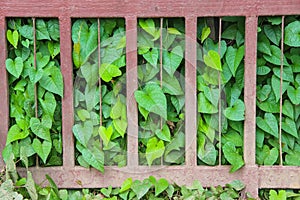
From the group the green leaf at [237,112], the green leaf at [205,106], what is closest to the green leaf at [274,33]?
the green leaf at [237,112]

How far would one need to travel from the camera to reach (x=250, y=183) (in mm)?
3068

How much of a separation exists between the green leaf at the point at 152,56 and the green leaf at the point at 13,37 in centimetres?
67

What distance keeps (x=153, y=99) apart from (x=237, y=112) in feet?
1.49

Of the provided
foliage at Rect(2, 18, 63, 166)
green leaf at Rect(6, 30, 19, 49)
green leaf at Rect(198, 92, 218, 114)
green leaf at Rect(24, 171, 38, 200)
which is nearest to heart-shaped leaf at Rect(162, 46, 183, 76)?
green leaf at Rect(198, 92, 218, 114)

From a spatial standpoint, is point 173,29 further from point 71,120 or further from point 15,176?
point 15,176

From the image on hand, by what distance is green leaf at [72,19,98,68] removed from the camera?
298 centimetres

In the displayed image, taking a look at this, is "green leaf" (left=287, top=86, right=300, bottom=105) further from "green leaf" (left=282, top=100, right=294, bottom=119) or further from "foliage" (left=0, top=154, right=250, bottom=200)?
"foliage" (left=0, top=154, right=250, bottom=200)

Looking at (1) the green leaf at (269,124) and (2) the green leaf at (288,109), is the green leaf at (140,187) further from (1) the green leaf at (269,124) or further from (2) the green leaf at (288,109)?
(2) the green leaf at (288,109)

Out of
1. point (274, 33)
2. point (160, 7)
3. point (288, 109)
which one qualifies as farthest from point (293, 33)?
point (160, 7)

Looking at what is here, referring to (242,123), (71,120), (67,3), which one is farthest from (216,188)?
(67,3)

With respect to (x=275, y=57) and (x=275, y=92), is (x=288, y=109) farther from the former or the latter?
(x=275, y=57)

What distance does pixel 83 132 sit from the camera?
3.03 m

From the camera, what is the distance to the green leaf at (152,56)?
296cm

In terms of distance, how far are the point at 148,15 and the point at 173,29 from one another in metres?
0.15
